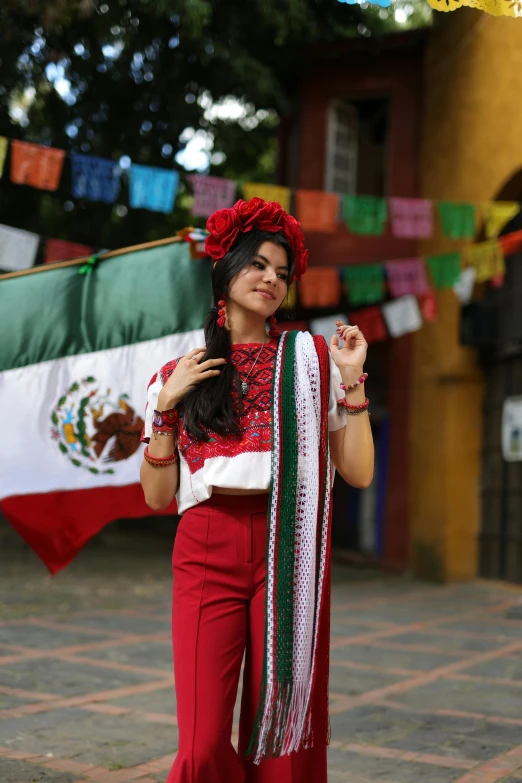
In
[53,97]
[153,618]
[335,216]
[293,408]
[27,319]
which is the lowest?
[153,618]

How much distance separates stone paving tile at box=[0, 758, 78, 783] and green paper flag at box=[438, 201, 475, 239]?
739 cm

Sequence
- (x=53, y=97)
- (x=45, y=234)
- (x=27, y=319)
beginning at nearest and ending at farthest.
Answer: (x=27, y=319) → (x=53, y=97) → (x=45, y=234)

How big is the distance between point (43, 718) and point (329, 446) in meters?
2.80

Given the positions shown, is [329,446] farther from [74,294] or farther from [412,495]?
[412,495]

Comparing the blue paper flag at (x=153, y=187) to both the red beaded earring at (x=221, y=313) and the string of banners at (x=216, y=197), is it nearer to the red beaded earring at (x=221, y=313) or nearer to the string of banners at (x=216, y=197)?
the string of banners at (x=216, y=197)

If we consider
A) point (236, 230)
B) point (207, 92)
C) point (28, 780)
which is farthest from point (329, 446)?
point (207, 92)

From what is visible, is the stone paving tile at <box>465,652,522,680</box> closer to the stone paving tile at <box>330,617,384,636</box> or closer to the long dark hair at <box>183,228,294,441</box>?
the stone paving tile at <box>330,617,384,636</box>

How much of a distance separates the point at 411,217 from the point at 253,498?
27.4ft

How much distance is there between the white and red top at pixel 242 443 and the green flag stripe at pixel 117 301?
1.82m

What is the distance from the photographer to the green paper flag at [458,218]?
393 inches

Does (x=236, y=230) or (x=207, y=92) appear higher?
(x=207, y=92)

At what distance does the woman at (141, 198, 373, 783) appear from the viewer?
2.53 m

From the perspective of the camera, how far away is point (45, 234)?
15.3 m

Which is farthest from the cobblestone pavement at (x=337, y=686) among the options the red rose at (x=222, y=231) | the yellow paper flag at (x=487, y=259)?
the yellow paper flag at (x=487, y=259)
